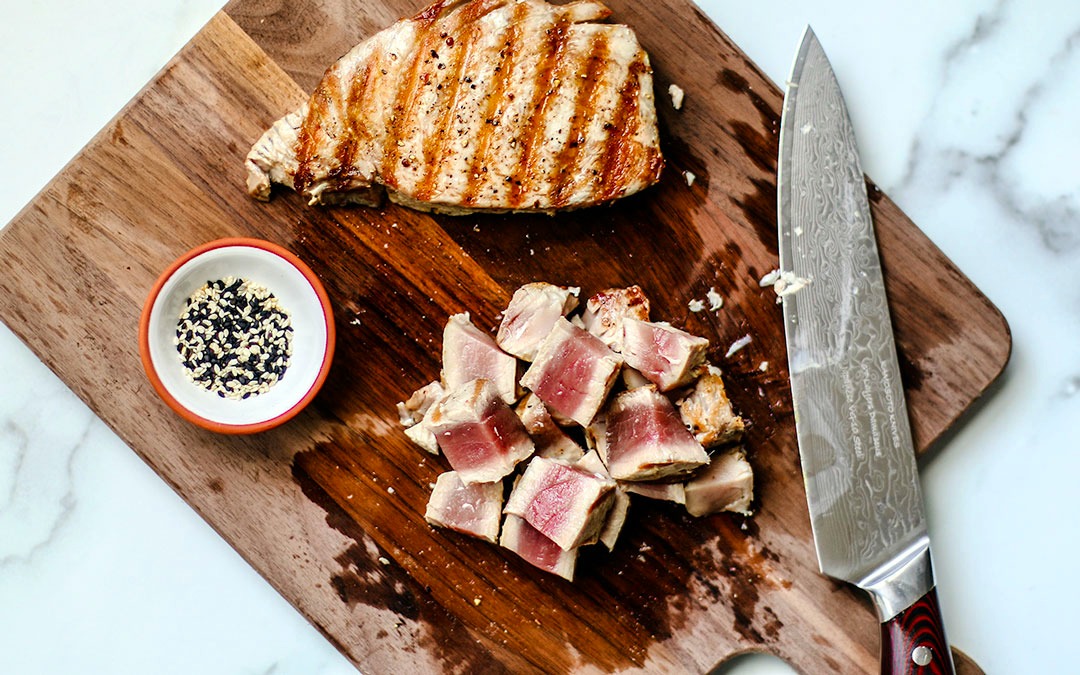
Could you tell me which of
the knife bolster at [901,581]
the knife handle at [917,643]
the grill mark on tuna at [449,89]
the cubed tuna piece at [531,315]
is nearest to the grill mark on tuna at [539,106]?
→ the grill mark on tuna at [449,89]

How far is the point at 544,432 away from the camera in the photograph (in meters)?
3.38

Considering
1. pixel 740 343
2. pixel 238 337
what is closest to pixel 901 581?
pixel 740 343

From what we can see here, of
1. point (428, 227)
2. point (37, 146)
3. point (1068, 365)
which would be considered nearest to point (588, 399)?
point (428, 227)

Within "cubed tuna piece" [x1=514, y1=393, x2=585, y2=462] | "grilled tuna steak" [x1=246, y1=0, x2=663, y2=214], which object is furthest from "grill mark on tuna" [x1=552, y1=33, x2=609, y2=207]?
"cubed tuna piece" [x1=514, y1=393, x2=585, y2=462]

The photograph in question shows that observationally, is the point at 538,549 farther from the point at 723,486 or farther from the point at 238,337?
the point at 238,337

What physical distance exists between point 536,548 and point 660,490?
21.9 inches

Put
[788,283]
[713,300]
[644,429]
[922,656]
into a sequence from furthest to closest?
1. [713,300]
2. [788,283]
3. [644,429]
4. [922,656]

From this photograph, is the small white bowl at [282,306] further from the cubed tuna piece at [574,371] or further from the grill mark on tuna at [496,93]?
the cubed tuna piece at [574,371]

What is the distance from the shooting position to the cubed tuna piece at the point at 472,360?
11.0 feet

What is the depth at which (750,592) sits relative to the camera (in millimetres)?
3453

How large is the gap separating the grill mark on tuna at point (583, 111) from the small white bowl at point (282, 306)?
108 cm

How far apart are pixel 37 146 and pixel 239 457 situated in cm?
168

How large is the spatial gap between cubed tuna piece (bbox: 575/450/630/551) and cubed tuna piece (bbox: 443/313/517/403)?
42 cm

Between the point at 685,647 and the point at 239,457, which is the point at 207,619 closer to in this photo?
the point at 239,457
